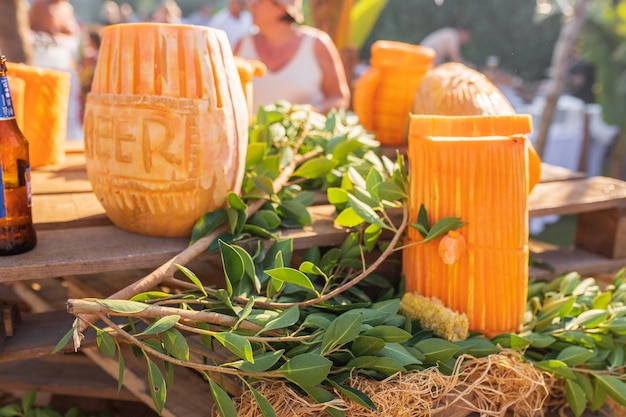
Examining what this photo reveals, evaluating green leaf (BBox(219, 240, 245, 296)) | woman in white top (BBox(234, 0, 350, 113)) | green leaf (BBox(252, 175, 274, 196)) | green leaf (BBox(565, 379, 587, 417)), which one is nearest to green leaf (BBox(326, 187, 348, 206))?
green leaf (BBox(252, 175, 274, 196))

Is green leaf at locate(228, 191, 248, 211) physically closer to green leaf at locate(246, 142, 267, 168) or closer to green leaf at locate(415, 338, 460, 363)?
green leaf at locate(246, 142, 267, 168)

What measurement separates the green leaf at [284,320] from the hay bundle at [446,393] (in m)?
0.08

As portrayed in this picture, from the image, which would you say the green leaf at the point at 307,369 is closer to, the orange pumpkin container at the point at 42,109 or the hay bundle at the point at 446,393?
the hay bundle at the point at 446,393

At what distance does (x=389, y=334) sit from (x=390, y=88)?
0.90m

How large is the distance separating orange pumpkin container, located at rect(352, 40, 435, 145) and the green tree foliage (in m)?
8.61

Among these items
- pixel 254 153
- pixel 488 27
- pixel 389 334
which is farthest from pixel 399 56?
pixel 488 27

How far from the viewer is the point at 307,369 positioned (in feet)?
2.40

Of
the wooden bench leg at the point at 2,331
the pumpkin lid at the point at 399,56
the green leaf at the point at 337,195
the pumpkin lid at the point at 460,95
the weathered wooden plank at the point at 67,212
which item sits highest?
the pumpkin lid at the point at 399,56

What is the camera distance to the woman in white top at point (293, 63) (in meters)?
2.22

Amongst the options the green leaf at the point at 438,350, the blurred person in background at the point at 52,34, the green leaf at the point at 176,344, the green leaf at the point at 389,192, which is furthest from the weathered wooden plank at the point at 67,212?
the blurred person in background at the point at 52,34

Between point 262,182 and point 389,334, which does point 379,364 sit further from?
point 262,182

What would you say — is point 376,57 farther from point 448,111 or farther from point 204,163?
point 204,163

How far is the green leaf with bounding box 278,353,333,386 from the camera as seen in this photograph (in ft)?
2.39

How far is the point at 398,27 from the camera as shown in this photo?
10.8m
